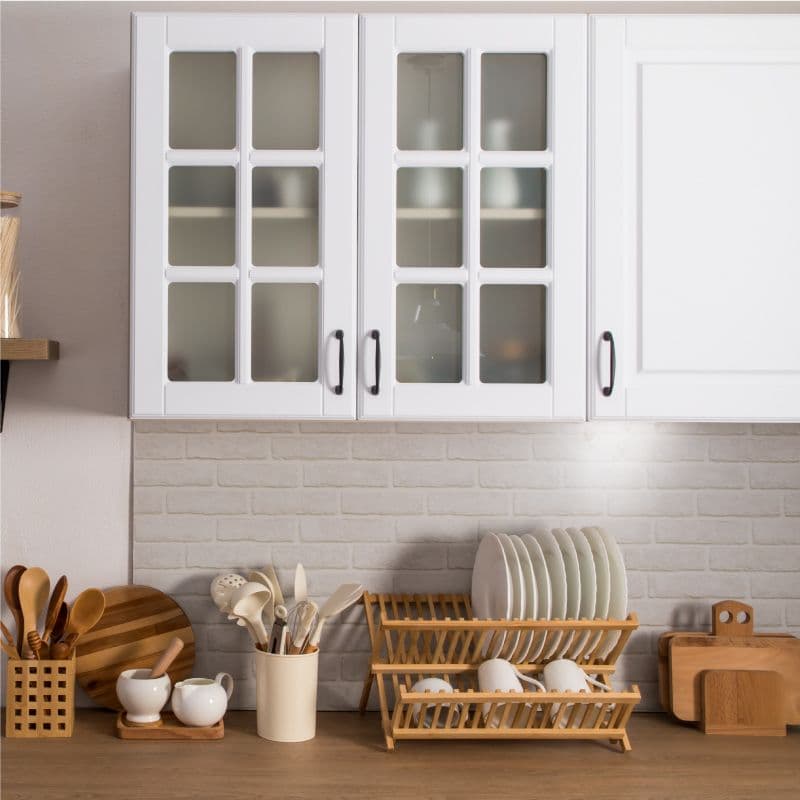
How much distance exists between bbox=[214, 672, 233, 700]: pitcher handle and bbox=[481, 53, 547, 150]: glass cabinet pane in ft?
3.98

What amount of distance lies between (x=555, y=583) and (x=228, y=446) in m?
0.79

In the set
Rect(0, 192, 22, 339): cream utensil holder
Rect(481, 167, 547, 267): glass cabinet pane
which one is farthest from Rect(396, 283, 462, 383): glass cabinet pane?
Rect(0, 192, 22, 339): cream utensil holder

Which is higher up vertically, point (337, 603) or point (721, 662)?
point (337, 603)

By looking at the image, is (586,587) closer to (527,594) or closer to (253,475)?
(527,594)

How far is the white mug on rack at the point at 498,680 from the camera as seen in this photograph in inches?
67.9

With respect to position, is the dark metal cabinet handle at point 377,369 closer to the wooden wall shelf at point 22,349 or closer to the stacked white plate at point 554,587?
the stacked white plate at point 554,587

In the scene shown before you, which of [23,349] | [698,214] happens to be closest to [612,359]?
[698,214]

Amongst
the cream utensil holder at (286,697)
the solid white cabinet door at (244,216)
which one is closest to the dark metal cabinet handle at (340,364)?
the solid white cabinet door at (244,216)

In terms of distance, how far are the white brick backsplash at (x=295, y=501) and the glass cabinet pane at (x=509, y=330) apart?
1.75 feet

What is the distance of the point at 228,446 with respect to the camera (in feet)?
6.67

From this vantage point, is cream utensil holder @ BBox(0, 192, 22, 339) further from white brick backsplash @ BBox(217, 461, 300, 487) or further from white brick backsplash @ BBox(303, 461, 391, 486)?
white brick backsplash @ BBox(303, 461, 391, 486)

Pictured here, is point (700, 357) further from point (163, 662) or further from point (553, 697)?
point (163, 662)

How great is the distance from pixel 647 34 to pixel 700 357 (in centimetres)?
62

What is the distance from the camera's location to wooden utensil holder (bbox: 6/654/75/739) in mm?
1816
